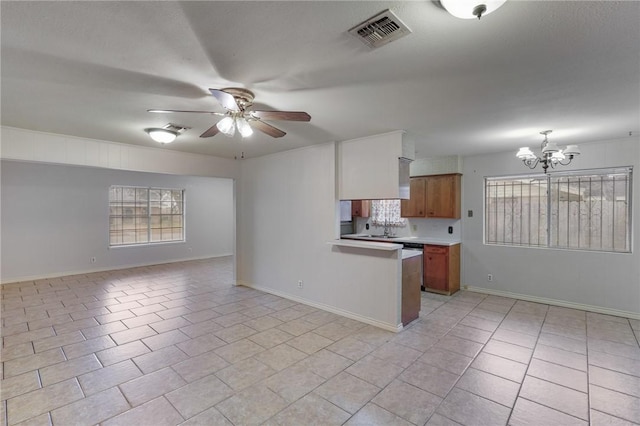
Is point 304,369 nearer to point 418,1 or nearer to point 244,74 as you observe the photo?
point 244,74

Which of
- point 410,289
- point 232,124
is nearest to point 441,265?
point 410,289

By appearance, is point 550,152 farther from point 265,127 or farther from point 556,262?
point 265,127

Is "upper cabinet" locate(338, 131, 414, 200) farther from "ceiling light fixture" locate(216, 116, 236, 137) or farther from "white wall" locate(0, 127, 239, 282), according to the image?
"white wall" locate(0, 127, 239, 282)

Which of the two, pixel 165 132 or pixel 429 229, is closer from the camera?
pixel 165 132

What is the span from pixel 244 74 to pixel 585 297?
5472 millimetres

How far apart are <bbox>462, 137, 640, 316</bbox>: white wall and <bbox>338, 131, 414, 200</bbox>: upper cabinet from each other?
85.6 inches

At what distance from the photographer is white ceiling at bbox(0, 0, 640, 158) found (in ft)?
4.93

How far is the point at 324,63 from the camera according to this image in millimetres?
2002

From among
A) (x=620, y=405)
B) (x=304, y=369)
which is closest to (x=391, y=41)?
(x=304, y=369)

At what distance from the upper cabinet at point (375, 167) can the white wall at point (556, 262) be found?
217cm

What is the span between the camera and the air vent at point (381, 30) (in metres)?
1.52

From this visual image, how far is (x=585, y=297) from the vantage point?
4469 mm

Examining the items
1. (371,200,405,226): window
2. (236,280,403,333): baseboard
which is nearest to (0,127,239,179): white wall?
(236,280,403,333): baseboard

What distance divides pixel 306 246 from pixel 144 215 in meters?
5.48
